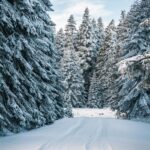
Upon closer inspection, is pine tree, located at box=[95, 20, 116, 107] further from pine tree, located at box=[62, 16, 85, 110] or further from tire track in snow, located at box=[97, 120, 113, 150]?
tire track in snow, located at box=[97, 120, 113, 150]

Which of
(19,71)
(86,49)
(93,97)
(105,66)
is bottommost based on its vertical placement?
(19,71)

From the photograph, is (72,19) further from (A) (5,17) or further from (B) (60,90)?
(A) (5,17)


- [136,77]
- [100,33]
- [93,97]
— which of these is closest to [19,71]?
[136,77]

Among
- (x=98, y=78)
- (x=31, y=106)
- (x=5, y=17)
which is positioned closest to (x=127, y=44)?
(x=31, y=106)

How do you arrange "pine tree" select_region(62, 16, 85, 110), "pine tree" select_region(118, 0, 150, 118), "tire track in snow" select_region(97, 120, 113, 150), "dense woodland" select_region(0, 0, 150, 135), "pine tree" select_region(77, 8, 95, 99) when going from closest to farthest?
"tire track in snow" select_region(97, 120, 113, 150)
"dense woodland" select_region(0, 0, 150, 135)
"pine tree" select_region(118, 0, 150, 118)
"pine tree" select_region(62, 16, 85, 110)
"pine tree" select_region(77, 8, 95, 99)

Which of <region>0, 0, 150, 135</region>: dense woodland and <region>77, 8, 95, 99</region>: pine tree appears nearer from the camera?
<region>0, 0, 150, 135</region>: dense woodland

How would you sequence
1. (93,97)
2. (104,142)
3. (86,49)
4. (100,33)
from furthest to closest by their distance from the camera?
(100,33) → (86,49) → (93,97) → (104,142)

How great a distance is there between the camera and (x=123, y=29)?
143 ft

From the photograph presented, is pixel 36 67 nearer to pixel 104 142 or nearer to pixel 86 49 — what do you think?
→ pixel 104 142

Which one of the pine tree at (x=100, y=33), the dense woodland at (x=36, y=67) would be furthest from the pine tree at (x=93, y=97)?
the dense woodland at (x=36, y=67)

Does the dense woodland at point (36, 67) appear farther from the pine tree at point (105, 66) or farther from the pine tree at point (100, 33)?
the pine tree at point (100, 33)

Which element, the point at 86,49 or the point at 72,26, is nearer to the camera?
the point at 86,49

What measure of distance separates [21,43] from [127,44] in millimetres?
18020

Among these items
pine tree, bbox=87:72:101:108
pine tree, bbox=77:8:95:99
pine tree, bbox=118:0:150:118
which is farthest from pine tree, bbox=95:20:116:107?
pine tree, bbox=118:0:150:118
